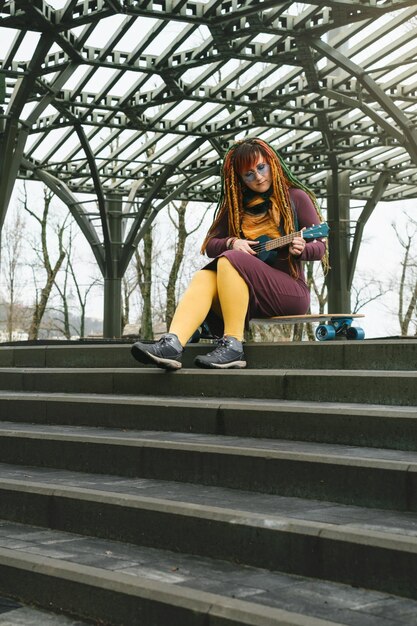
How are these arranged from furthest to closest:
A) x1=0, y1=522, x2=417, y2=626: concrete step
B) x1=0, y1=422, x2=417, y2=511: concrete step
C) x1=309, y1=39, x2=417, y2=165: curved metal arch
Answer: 1. x1=309, y1=39, x2=417, y2=165: curved metal arch
2. x1=0, y1=422, x2=417, y2=511: concrete step
3. x1=0, y1=522, x2=417, y2=626: concrete step

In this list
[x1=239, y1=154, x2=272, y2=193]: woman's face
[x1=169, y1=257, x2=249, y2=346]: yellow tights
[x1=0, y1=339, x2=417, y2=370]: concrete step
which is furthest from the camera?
[x1=239, y1=154, x2=272, y2=193]: woman's face

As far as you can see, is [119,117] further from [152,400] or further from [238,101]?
[152,400]

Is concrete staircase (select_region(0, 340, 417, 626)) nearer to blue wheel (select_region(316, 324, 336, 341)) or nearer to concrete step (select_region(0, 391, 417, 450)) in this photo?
concrete step (select_region(0, 391, 417, 450))

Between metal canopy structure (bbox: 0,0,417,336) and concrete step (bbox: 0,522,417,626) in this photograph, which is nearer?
concrete step (bbox: 0,522,417,626)

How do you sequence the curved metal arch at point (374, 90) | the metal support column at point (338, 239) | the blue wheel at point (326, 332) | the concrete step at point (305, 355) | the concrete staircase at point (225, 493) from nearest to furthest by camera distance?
the concrete staircase at point (225, 493) → the concrete step at point (305, 355) → the blue wheel at point (326, 332) → the curved metal arch at point (374, 90) → the metal support column at point (338, 239)

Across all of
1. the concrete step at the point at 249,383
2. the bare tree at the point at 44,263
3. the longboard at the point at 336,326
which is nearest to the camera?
the concrete step at the point at 249,383

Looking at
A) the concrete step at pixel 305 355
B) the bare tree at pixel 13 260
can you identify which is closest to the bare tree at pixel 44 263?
the bare tree at pixel 13 260

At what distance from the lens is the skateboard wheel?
23.9 ft

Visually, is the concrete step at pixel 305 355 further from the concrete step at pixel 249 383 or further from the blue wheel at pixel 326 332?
the blue wheel at pixel 326 332

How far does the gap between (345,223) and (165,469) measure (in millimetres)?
17998

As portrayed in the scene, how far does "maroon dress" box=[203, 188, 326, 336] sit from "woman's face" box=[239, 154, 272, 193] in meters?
0.23

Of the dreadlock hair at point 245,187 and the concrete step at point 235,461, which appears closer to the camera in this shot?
the concrete step at point 235,461

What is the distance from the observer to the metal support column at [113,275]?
21562mm

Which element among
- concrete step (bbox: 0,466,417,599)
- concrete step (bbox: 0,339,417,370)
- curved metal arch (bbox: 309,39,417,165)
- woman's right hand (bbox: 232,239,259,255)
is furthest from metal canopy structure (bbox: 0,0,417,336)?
concrete step (bbox: 0,466,417,599)
